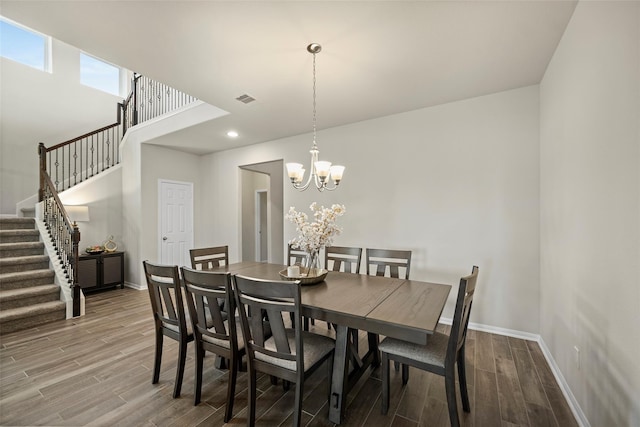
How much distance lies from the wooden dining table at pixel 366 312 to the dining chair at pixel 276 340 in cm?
17

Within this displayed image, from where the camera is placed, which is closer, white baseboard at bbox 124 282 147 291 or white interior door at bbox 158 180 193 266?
white baseboard at bbox 124 282 147 291

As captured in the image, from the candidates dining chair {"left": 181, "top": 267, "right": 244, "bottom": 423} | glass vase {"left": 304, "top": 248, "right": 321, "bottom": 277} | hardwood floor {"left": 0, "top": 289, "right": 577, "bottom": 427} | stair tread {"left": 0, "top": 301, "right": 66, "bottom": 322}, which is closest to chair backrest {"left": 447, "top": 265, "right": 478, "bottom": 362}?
hardwood floor {"left": 0, "top": 289, "right": 577, "bottom": 427}

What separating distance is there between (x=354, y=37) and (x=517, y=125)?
6.99 feet

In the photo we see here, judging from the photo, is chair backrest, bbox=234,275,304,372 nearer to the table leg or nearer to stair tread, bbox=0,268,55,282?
the table leg

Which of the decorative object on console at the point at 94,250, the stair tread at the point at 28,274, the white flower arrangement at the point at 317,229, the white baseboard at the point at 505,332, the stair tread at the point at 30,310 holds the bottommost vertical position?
the white baseboard at the point at 505,332

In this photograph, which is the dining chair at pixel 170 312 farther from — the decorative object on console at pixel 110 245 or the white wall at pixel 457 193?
the decorative object on console at pixel 110 245

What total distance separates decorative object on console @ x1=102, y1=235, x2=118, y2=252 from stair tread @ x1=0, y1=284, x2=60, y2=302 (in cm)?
136

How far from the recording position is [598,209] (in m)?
1.57

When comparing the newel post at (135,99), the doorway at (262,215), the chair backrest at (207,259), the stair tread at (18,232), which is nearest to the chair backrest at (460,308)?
the chair backrest at (207,259)

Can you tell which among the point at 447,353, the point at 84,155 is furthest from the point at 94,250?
the point at 447,353

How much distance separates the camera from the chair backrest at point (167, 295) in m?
1.91

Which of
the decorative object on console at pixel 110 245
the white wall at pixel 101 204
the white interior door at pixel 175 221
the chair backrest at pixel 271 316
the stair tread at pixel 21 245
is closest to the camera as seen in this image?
the chair backrest at pixel 271 316

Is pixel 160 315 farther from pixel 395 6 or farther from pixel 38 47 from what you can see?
pixel 38 47

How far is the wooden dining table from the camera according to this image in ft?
4.96
